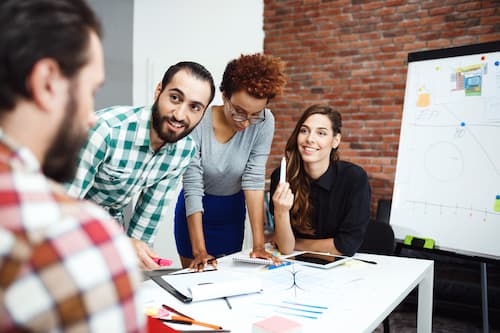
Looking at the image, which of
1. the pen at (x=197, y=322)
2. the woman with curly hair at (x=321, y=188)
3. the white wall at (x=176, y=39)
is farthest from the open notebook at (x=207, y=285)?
the white wall at (x=176, y=39)

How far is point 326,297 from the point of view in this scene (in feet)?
4.13

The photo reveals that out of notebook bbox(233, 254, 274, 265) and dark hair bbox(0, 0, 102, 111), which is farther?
notebook bbox(233, 254, 274, 265)

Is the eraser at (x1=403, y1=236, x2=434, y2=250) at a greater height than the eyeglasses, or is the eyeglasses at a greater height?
the eyeglasses

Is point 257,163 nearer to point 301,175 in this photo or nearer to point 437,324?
point 301,175

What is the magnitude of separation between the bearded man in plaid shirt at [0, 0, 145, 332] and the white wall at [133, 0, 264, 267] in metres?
3.43

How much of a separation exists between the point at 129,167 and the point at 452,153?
1.69 meters

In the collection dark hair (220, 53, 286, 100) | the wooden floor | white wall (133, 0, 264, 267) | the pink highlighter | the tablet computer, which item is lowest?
the wooden floor

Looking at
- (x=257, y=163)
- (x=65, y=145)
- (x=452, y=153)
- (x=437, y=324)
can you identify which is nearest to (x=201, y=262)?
(x=257, y=163)

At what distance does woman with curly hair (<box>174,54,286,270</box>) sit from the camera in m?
1.64

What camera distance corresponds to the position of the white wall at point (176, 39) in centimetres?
383

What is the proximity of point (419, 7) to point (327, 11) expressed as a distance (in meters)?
0.84

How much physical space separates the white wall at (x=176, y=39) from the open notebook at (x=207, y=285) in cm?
253

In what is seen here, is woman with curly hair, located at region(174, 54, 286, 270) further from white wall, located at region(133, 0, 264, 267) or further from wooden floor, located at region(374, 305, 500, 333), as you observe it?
white wall, located at region(133, 0, 264, 267)

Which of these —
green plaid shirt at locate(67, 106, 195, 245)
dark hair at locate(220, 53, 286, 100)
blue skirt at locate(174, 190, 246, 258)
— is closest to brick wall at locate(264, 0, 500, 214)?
blue skirt at locate(174, 190, 246, 258)
